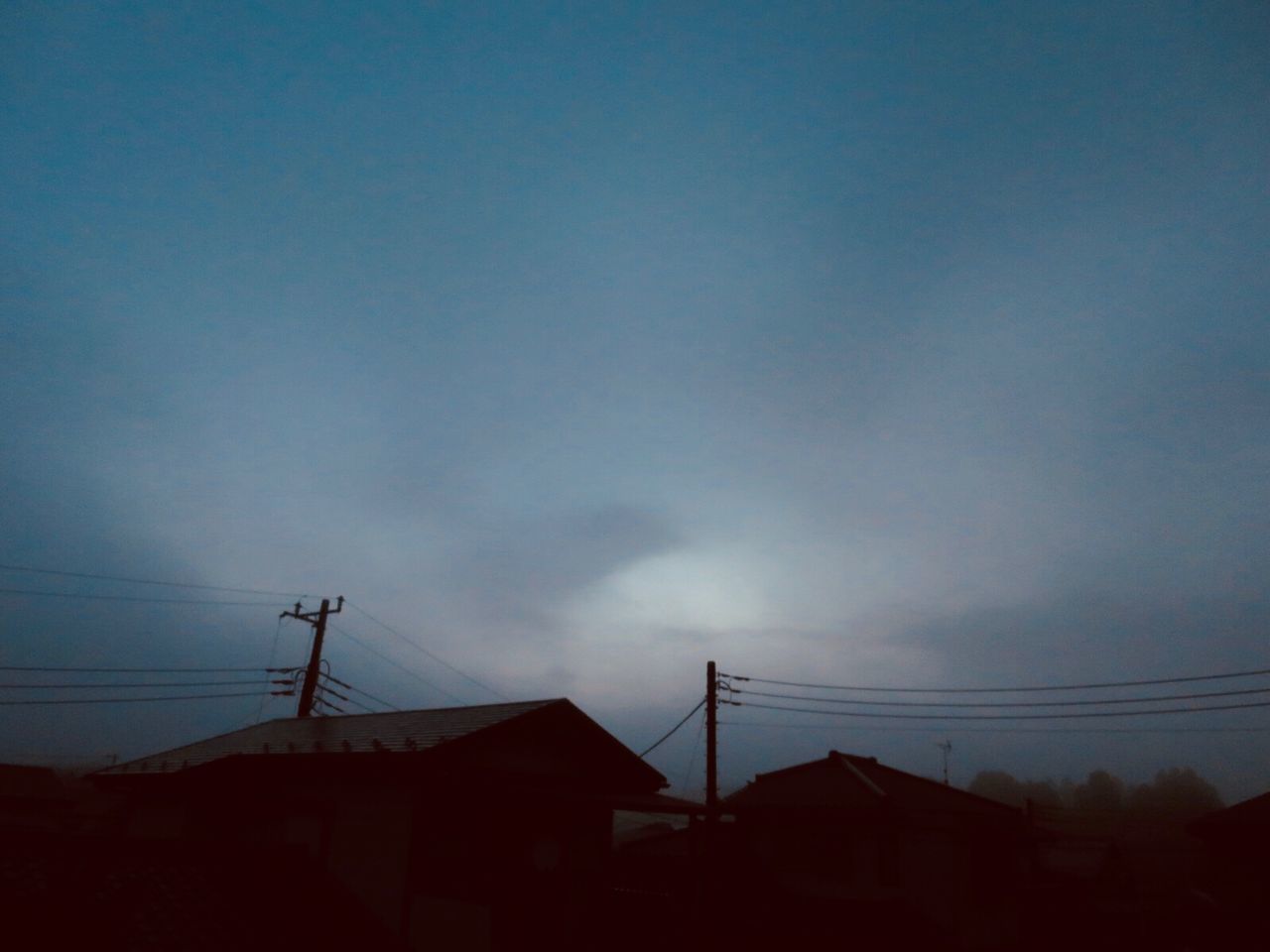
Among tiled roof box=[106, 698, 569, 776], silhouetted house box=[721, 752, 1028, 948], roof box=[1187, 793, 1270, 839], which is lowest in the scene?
silhouetted house box=[721, 752, 1028, 948]

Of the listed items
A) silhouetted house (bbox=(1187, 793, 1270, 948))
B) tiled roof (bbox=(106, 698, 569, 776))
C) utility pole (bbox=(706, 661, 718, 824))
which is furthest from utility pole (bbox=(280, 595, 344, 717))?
silhouetted house (bbox=(1187, 793, 1270, 948))

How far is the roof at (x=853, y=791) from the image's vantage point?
27.8m

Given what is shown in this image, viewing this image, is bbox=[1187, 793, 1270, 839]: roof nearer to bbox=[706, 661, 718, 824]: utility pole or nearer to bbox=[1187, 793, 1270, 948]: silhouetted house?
bbox=[1187, 793, 1270, 948]: silhouetted house

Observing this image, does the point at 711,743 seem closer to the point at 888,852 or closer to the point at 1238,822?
the point at 888,852

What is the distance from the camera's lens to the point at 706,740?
23.6m

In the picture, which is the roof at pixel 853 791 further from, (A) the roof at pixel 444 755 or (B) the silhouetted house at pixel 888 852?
(A) the roof at pixel 444 755

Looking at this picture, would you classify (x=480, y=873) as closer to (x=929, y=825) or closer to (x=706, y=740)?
(x=706, y=740)

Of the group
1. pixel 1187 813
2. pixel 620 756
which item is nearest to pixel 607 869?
pixel 620 756

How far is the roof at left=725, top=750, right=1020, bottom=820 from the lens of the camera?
27.8m

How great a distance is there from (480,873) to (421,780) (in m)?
3.01

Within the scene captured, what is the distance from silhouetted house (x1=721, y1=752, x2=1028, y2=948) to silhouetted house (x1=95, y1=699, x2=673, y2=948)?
8559 millimetres

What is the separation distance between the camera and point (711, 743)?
926 inches

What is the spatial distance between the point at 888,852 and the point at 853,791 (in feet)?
9.52

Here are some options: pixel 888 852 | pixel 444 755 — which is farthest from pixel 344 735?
pixel 888 852
